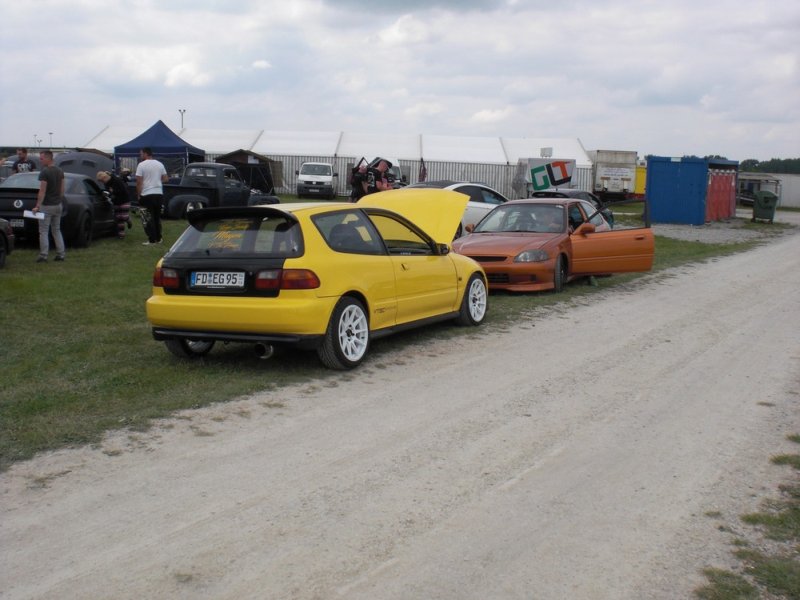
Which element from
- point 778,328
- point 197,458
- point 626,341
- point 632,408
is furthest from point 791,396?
point 197,458

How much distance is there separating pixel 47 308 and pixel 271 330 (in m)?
4.53

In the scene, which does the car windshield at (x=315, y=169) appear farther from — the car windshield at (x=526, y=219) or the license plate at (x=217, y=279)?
the license plate at (x=217, y=279)

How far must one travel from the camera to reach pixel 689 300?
13.2m

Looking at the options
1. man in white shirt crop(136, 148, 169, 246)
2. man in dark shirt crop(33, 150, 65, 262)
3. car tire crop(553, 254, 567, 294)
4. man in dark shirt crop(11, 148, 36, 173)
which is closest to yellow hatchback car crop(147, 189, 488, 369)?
car tire crop(553, 254, 567, 294)

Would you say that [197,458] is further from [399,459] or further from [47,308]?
[47,308]

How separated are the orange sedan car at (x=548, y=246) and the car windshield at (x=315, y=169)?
93.3 feet

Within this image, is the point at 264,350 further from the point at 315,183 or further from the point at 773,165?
the point at 773,165

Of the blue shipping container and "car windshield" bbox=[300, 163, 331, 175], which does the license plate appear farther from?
"car windshield" bbox=[300, 163, 331, 175]

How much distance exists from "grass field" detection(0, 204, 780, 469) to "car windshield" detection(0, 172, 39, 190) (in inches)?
98.5

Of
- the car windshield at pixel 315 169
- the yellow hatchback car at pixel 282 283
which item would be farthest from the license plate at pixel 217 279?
the car windshield at pixel 315 169

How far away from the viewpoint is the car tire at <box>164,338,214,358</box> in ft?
27.0

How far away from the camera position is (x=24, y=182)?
1598 centimetres

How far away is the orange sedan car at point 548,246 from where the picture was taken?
13.2m

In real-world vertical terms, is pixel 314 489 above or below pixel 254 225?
below
